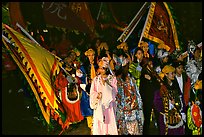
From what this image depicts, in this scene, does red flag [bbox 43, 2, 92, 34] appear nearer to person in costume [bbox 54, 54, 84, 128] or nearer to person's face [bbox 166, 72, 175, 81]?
person in costume [bbox 54, 54, 84, 128]

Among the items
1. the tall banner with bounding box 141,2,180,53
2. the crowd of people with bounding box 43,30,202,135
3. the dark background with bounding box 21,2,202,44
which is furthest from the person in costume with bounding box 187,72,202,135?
the dark background with bounding box 21,2,202,44

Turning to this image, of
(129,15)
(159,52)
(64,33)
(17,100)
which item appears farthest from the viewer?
(129,15)

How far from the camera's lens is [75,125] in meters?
7.34

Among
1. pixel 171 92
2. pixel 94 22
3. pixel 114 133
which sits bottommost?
pixel 114 133

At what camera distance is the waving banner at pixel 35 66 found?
519 cm

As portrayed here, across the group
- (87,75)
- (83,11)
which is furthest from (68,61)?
(83,11)

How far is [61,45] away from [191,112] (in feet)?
15.1

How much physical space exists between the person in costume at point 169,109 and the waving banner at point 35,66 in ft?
5.20

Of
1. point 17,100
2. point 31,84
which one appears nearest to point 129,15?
point 17,100

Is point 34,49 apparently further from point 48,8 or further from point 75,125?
point 48,8

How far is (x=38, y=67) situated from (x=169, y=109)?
6.88 ft

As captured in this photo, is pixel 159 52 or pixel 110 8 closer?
pixel 159 52

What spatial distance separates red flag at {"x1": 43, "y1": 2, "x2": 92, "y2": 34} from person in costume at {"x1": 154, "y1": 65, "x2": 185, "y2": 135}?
3.67 m

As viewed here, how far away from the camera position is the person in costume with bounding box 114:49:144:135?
5.76 m
